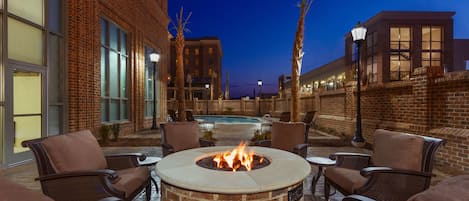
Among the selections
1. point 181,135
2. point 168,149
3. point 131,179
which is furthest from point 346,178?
point 181,135

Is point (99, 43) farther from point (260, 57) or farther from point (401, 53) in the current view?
point (260, 57)

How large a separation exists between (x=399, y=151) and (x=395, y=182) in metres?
0.47

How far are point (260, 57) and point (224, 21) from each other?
16.5 metres

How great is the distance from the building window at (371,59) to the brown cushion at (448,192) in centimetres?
2427

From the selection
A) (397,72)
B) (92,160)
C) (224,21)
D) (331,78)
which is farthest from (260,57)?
(92,160)

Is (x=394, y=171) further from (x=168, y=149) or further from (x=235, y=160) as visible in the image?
(x=168, y=149)

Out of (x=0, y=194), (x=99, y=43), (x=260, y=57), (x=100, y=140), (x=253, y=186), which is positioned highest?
(x=260, y=57)

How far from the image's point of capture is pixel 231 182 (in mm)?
2361

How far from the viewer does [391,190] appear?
278cm

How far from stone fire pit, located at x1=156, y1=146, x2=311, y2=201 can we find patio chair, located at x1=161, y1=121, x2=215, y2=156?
5.99 feet

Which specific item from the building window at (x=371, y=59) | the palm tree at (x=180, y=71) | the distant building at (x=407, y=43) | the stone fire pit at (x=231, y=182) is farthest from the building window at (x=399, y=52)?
the stone fire pit at (x=231, y=182)

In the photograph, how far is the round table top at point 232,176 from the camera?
2271 millimetres

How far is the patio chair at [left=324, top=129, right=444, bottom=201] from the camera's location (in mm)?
2781

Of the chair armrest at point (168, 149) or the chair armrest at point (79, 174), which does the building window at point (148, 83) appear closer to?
the chair armrest at point (168, 149)
